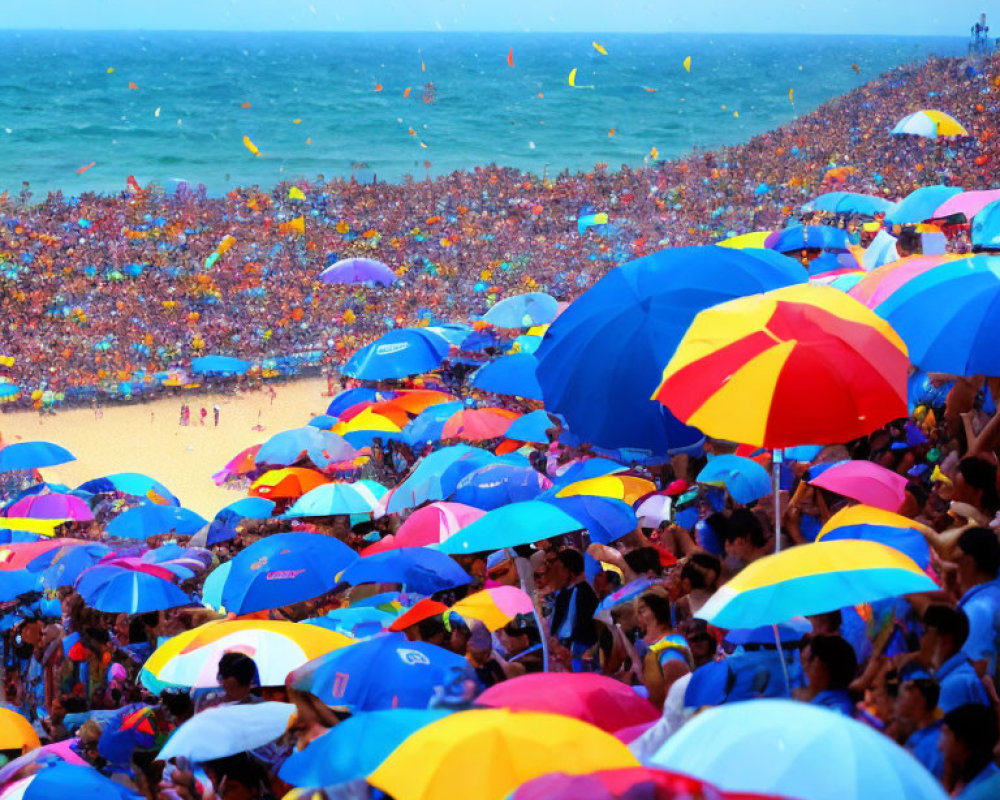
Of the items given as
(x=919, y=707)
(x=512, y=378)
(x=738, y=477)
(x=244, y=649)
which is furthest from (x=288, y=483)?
(x=919, y=707)

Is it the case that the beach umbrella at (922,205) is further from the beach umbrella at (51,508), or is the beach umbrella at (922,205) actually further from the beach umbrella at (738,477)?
the beach umbrella at (51,508)

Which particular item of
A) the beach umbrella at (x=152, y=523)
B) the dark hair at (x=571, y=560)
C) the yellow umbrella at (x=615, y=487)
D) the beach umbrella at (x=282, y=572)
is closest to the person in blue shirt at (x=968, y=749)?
the dark hair at (x=571, y=560)

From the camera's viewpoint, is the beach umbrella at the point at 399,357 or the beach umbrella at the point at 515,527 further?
the beach umbrella at the point at 399,357

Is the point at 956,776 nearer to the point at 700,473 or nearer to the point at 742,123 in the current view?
the point at 700,473

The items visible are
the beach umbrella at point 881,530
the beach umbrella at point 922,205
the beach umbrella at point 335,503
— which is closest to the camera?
the beach umbrella at point 881,530

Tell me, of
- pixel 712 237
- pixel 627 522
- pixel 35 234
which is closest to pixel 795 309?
pixel 627 522

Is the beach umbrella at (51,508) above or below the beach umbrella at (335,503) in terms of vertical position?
below

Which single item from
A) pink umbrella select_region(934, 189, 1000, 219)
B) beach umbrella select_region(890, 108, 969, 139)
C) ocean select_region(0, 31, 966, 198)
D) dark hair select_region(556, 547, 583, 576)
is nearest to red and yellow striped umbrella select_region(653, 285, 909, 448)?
dark hair select_region(556, 547, 583, 576)
